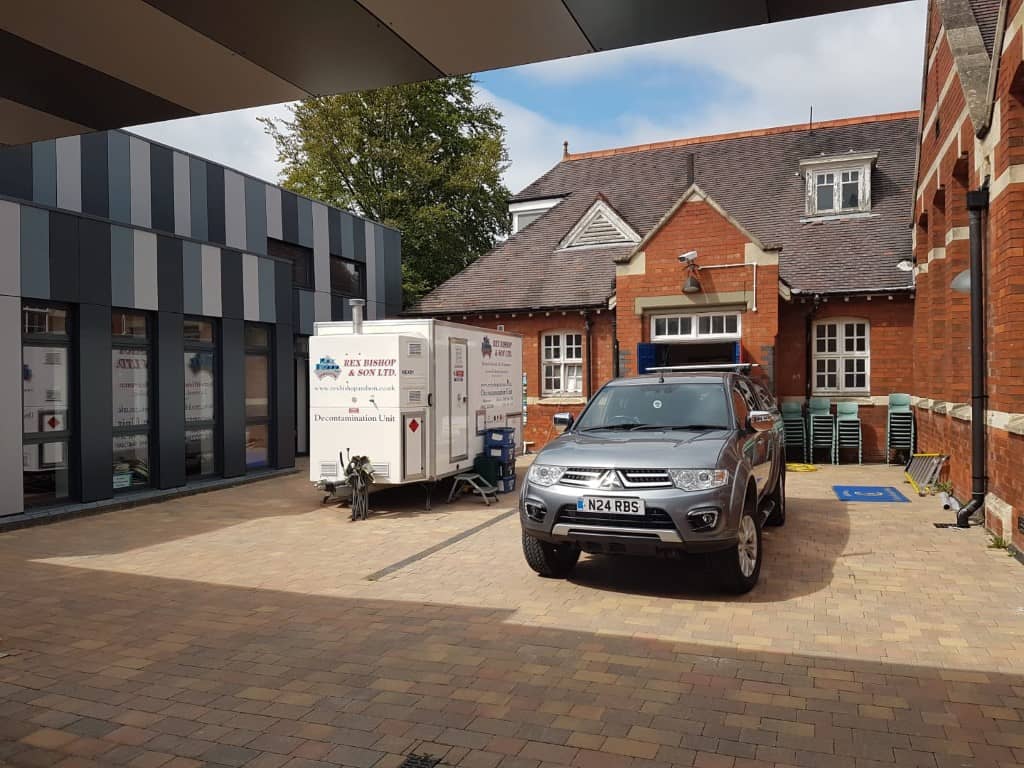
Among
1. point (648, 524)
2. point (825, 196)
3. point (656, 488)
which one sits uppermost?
point (825, 196)

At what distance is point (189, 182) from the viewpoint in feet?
50.3

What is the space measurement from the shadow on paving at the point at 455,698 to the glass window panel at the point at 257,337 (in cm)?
938

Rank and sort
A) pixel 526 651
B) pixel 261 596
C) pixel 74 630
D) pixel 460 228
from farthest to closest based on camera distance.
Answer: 1. pixel 460 228
2. pixel 261 596
3. pixel 74 630
4. pixel 526 651

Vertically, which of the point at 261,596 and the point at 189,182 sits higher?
the point at 189,182

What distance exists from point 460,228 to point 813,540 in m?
27.7

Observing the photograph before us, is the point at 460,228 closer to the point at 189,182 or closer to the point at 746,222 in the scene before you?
the point at 746,222

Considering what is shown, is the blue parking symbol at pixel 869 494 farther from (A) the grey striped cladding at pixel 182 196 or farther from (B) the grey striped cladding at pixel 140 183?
(B) the grey striped cladding at pixel 140 183

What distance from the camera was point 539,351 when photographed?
20.5 m

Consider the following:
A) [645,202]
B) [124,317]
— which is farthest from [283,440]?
[645,202]

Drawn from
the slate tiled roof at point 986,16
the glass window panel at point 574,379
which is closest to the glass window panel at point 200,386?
the glass window panel at point 574,379

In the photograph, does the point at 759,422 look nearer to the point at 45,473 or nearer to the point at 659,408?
the point at 659,408

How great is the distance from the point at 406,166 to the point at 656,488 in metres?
28.6

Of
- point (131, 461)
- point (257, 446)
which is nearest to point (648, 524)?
point (131, 461)

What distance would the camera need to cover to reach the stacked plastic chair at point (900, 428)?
667 inches
